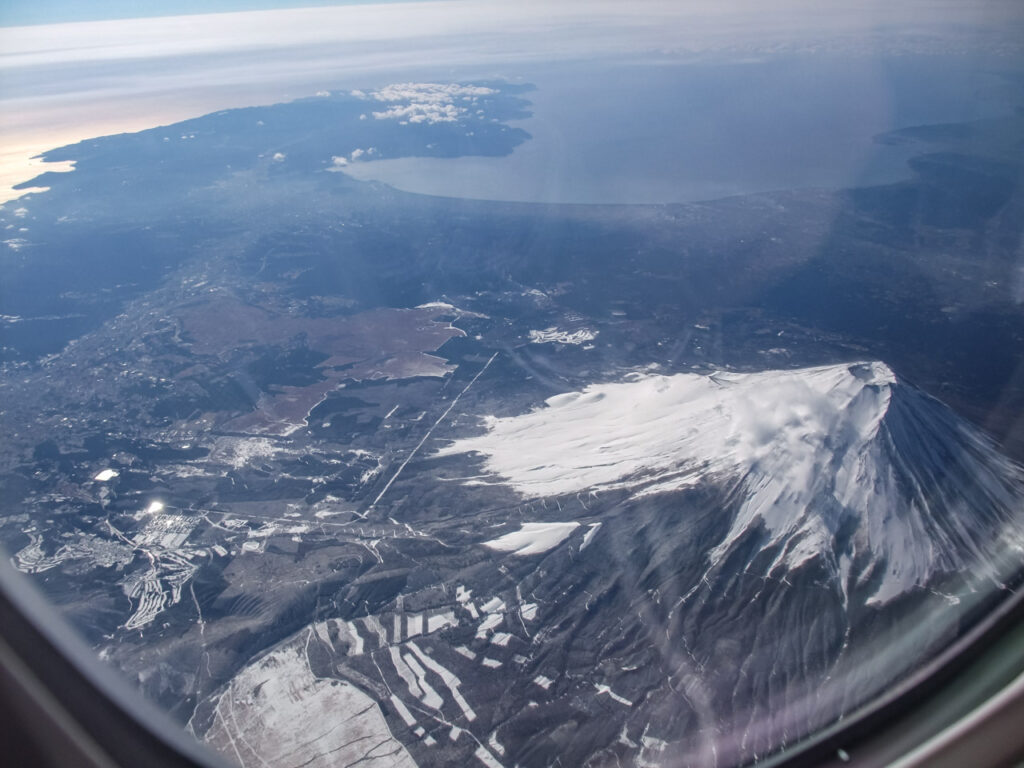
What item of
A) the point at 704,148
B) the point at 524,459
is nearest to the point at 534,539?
the point at 524,459

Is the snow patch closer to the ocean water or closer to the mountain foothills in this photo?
the mountain foothills

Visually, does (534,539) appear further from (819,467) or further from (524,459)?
(819,467)

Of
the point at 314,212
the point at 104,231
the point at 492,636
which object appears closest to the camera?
the point at 492,636

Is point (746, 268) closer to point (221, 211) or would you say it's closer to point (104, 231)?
point (221, 211)

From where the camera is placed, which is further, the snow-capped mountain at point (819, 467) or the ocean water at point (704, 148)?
the ocean water at point (704, 148)

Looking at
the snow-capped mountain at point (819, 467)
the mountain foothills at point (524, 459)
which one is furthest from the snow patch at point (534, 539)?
the snow-capped mountain at point (819, 467)

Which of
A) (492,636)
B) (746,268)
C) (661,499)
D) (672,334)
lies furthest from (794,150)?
(492,636)

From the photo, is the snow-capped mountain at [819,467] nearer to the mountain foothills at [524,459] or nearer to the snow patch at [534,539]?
the mountain foothills at [524,459]
